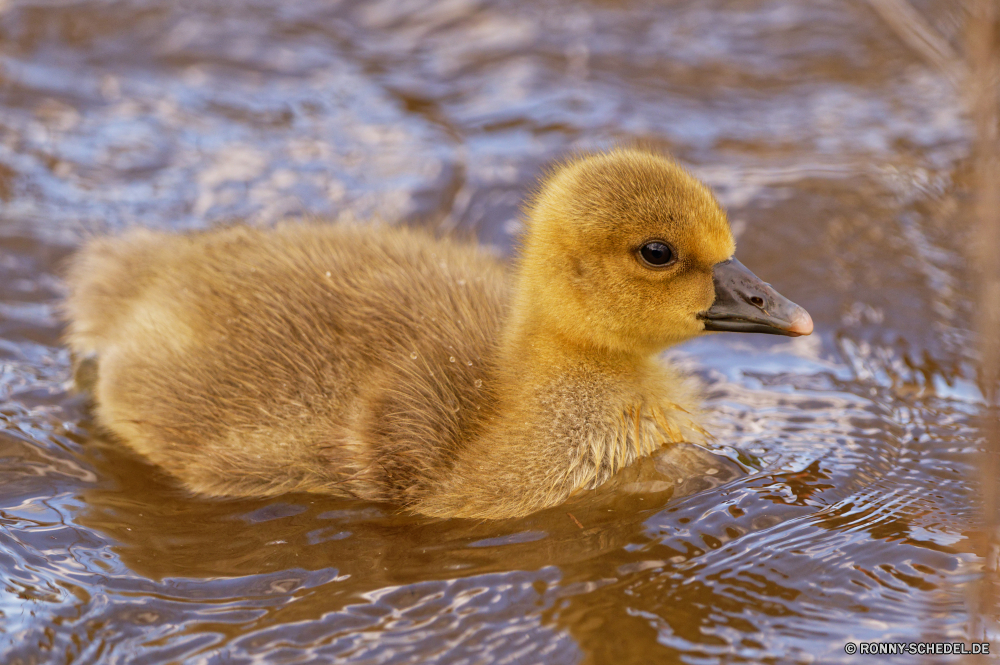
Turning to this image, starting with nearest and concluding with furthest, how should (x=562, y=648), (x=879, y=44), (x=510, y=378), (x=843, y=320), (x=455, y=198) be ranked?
1. (x=562, y=648)
2. (x=510, y=378)
3. (x=843, y=320)
4. (x=455, y=198)
5. (x=879, y=44)

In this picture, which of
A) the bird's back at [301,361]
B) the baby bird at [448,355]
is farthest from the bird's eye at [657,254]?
the bird's back at [301,361]

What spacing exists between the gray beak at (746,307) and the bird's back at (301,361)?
0.79 metres

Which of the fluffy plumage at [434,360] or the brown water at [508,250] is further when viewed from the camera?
the fluffy plumage at [434,360]

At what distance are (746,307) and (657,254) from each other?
333 mm

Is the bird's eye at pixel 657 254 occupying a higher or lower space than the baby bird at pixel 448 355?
higher

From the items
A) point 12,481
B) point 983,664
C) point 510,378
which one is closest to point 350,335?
point 510,378

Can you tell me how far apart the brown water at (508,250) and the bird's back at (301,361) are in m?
0.17

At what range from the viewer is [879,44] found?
744cm

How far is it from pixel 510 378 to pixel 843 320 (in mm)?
1945

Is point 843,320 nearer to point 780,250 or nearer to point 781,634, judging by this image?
point 780,250

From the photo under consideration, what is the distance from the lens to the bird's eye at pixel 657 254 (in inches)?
135

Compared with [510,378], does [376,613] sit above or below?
below

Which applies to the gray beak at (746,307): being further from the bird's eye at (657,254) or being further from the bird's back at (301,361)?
the bird's back at (301,361)

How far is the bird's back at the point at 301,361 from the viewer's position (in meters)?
3.46
